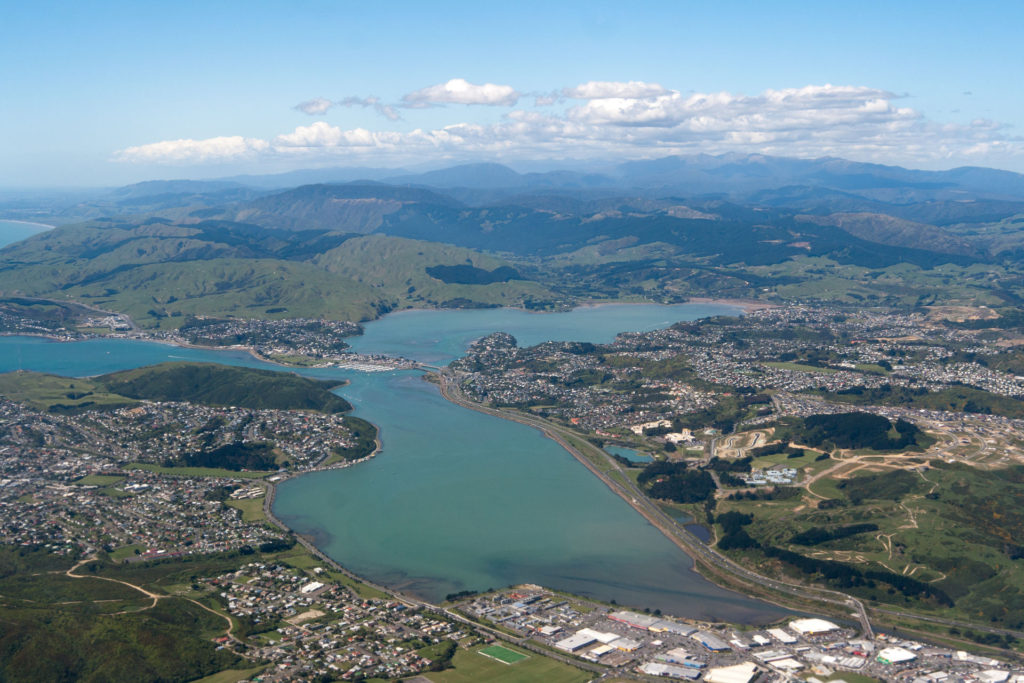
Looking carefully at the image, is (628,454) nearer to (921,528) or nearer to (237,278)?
(921,528)

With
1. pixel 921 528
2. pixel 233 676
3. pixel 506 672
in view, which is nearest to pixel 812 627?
pixel 921 528

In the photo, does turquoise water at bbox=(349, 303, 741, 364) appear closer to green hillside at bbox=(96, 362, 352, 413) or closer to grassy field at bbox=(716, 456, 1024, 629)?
green hillside at bbox=(96, 362, 352, 413)

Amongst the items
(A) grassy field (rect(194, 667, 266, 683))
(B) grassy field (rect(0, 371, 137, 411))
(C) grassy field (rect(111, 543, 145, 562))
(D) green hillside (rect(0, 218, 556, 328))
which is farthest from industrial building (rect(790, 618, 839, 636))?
(D) green hillside (rect(0, 218, 556, 328))

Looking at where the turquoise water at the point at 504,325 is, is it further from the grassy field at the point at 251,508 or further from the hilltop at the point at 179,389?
the grassy field at the point at 251,508

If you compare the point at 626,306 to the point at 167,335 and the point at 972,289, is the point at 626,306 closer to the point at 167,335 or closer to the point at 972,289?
the point at 972,289

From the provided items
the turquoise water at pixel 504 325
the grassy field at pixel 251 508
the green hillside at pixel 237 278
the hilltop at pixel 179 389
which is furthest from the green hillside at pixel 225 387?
the green hillside at pixel 237 278

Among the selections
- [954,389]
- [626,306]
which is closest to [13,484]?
[954,389]
